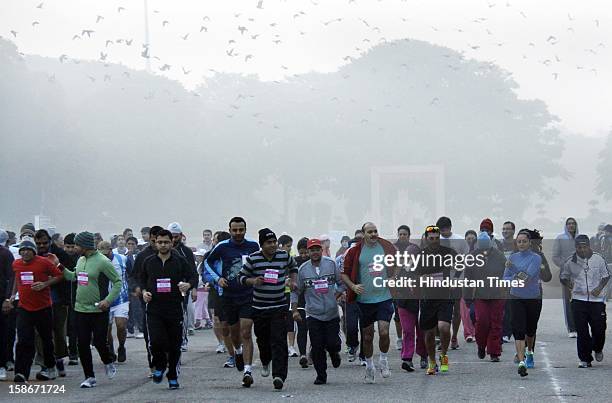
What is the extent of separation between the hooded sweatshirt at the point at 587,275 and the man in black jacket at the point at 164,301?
16.5ft

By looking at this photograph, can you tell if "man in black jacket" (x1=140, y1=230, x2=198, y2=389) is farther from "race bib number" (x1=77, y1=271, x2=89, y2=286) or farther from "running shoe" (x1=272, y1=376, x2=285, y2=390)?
"running shoe" (x1=272, y1=376, x2=285, y2=390)

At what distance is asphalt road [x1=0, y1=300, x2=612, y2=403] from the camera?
12867mm

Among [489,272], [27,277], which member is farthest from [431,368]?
[27,277]

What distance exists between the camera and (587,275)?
1591cm

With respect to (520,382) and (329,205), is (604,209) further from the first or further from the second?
(520,382)

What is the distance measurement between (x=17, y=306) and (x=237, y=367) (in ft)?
8.78

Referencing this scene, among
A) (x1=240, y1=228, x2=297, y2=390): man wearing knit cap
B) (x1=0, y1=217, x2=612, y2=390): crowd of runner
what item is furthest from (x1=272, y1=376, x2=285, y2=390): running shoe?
(x1=240, y1=228, x2=297, y2=390): man wearing knit cap

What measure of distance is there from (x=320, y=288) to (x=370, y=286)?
598 mm

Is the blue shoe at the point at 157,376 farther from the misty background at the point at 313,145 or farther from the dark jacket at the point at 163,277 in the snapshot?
the misty background at the point at 313,145

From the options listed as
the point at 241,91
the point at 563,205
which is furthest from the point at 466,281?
the point at 563,205

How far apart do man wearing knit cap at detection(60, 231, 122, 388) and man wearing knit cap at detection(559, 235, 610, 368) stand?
221 inches

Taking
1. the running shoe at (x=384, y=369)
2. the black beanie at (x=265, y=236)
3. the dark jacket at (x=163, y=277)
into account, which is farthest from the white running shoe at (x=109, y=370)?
the running shoe at (x=384, y=369)

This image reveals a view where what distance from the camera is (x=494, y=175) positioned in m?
93.2

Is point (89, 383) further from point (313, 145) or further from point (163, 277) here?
point (313, 145)
